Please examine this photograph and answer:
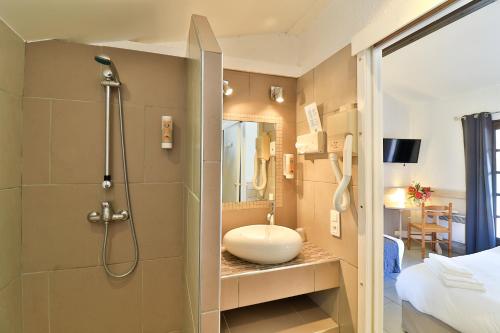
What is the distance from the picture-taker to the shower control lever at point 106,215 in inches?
46.7

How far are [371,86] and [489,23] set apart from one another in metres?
0.84

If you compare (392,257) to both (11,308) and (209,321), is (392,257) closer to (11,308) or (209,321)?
(209,321)

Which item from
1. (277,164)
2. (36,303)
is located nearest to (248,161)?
(277,164)

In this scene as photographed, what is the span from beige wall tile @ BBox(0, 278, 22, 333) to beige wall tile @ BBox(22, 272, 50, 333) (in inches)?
0.9

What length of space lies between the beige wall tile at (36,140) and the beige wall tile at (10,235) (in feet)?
0.34

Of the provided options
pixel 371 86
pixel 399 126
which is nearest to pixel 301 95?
pixel 371 86

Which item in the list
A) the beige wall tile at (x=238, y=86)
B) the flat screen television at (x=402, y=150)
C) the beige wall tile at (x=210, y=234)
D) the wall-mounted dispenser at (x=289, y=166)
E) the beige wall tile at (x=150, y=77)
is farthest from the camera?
the flat screen television at (x=402, y=150)

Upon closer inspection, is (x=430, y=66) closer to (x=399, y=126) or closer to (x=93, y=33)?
(x=399, y=126)

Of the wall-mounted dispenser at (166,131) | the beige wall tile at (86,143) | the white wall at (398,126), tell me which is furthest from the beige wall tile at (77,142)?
the white wall at (398,126)

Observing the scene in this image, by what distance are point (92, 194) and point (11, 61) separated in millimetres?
723

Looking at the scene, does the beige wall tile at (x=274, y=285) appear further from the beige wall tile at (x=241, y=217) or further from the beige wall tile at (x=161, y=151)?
the beige wall tile at (x=161, y=151)

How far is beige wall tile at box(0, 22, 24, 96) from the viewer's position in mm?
955

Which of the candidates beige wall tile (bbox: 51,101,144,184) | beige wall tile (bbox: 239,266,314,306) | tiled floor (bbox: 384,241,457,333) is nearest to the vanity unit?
beige wall tile (bbox: 239,266,314,306)

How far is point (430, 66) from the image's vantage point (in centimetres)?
167
